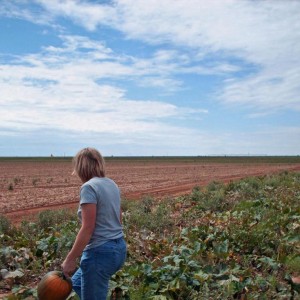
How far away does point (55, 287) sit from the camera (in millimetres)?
3811

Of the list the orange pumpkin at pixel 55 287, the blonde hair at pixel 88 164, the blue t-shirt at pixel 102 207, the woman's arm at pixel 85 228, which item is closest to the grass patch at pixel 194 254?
the orange pumpkin at pixel 55 287

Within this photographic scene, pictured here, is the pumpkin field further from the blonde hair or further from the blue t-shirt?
the blonde hair

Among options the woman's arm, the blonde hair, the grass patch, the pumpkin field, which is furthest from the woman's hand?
the grass patch

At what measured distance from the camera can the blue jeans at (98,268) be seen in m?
3.71

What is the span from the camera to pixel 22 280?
621 centimetres

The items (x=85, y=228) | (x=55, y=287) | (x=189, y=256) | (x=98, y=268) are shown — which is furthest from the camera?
(x=189, y=256)

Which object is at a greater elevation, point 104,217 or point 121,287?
point 104,217

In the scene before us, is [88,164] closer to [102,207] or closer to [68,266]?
[102,207]

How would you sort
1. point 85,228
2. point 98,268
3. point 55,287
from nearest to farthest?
point 85,228
point 98,268
point 55,287

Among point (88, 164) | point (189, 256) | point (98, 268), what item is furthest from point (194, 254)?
point (88, 164)

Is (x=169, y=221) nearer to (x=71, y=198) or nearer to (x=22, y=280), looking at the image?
(x=22, y=280)

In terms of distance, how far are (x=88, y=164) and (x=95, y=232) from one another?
23.4 inches

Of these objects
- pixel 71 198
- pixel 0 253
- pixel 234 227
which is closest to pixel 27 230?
pixel 0 253

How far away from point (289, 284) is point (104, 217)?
114 inches
